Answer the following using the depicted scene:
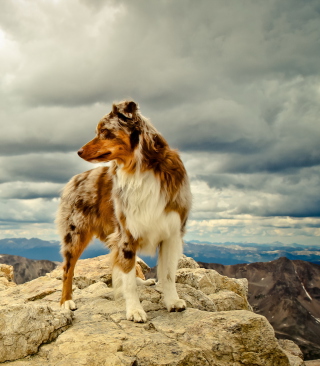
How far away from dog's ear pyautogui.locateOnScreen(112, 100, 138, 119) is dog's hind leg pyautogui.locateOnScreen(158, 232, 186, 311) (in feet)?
7.39

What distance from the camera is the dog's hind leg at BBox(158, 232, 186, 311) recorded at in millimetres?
6172

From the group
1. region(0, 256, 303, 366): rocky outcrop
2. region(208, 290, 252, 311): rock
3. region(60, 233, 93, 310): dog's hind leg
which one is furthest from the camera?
region(208, 290, 252, 311): rock

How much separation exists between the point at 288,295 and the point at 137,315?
381ft

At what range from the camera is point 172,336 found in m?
5.00

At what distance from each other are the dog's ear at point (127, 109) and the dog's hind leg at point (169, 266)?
2253 mm

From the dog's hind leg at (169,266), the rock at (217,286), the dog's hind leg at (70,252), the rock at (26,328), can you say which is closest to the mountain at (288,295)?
the rock at (217,286)

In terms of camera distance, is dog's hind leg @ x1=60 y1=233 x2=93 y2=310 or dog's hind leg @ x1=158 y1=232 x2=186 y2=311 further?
dog's hind leg @ x1=60 y1=233 x2=93 y2=310

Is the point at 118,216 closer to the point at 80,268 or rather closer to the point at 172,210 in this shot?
the point at 172,210

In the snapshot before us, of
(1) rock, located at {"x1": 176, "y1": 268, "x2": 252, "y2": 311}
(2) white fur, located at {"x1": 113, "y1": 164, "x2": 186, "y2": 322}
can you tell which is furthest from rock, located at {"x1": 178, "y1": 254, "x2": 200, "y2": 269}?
(2) white fur, located at {"x1": 113, "y1": 164, "x2": 186, "y2": 322}

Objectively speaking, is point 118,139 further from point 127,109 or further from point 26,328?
point 26,328

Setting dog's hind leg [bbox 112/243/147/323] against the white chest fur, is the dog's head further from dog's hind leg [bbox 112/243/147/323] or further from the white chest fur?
dog's hind leg [bbox 112/243/147/323]

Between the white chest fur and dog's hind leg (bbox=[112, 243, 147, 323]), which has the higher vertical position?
the white chest fur

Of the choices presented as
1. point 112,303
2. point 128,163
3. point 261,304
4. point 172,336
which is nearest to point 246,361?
point 172,336

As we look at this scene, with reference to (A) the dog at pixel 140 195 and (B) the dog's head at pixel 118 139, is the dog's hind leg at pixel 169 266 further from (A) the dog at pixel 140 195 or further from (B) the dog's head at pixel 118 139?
(B) the dog's head at pixel 118 139
